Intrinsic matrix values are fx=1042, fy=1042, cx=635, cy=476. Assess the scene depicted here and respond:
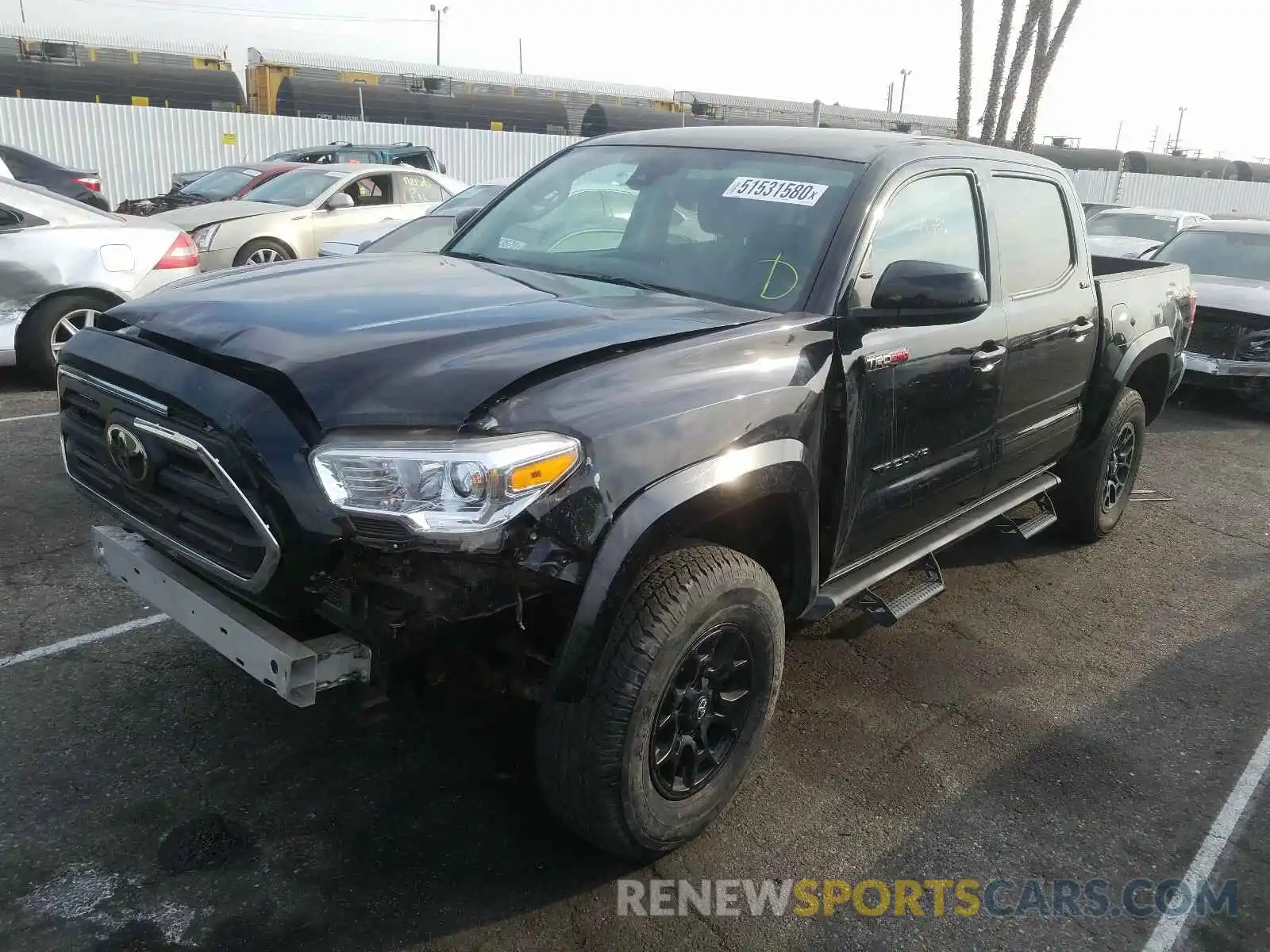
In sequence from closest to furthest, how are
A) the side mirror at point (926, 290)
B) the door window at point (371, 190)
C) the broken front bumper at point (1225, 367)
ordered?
the side mirror at point (926, 290), the broken front bumper at point (1225, 367), the door window at point (371, 190)

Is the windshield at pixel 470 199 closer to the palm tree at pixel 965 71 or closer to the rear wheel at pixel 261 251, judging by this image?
the rear wheel at pixel 261 251

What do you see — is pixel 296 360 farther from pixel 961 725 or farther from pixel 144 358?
pixel 961 725

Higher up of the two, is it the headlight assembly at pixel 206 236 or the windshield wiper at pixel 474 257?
the windshield wiper at pixel 474 257

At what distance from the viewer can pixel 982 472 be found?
13.2ft

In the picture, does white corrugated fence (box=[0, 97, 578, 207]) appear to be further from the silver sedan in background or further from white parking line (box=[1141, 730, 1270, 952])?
white parking line (box=[1141, 730, 1270, 952])

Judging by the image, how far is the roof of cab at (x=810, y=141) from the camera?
356cm

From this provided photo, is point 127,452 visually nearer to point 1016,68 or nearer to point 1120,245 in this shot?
point 1120,245

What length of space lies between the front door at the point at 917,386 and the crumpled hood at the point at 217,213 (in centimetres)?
862

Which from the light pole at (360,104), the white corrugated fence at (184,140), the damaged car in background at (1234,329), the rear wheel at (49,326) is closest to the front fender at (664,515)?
the rear wheel at (49,326)

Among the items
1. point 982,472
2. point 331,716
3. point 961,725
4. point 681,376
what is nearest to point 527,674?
point 681,376

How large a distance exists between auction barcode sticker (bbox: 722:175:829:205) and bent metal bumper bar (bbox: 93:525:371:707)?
78.0 inches

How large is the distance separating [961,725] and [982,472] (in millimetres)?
985

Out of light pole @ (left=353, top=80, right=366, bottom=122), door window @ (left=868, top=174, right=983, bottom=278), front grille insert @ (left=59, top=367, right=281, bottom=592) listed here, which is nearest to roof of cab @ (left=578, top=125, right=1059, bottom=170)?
door window @ (left=868, top=174, right=983, bottom=278)

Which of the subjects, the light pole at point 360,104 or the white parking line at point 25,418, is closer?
the white parking line at point 25,418
